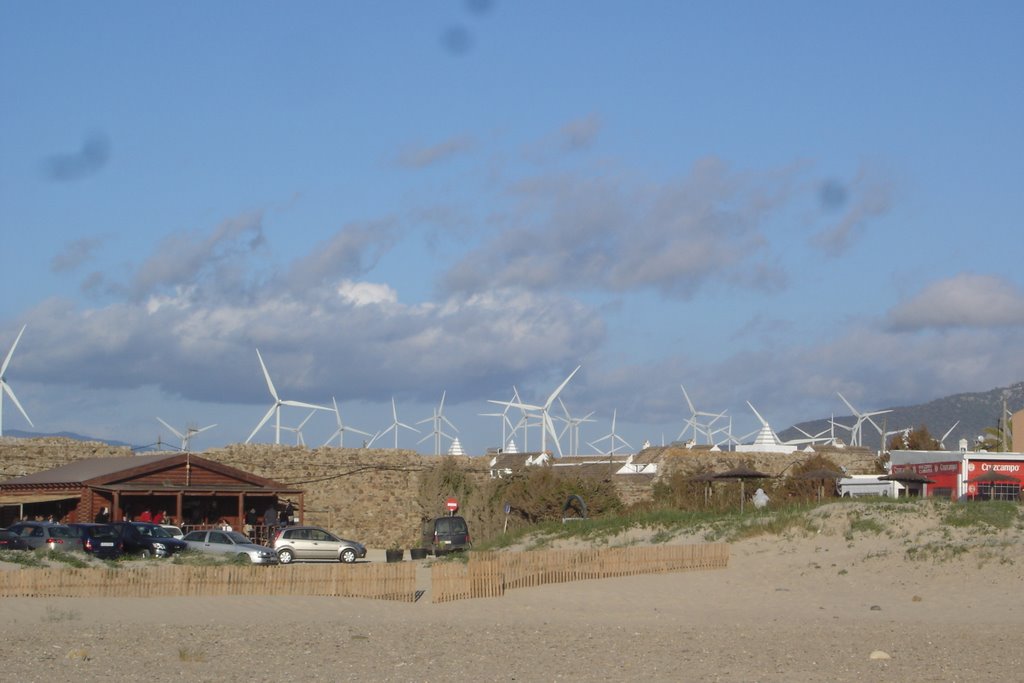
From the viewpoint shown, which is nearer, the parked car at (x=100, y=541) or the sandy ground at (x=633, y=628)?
the sandy ground at (x=633, y=628)

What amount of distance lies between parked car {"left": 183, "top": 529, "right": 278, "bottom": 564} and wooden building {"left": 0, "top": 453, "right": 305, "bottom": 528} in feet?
20.7

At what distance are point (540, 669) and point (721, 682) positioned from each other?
2.51 metres

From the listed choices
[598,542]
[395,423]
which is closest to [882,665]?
[598,542]

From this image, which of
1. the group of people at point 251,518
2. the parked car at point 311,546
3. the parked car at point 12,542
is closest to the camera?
the parked car at point 12,542

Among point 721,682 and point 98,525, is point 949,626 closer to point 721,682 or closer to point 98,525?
point 721,682

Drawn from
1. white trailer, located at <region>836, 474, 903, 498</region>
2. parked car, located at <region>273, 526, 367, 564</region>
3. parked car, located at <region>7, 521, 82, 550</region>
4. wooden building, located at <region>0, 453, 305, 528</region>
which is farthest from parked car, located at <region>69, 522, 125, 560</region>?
white trailer, located at <region>836, 474, 903, 498</region>

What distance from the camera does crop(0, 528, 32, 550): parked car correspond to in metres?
32.0

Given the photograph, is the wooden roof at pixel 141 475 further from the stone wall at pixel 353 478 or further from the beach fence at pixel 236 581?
the beach fence at pixel 236 581

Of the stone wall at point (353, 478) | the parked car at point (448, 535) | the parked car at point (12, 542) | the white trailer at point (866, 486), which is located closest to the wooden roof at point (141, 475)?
the stone wall at point (353, 478)

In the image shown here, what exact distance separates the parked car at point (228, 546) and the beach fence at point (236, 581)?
24.3ft

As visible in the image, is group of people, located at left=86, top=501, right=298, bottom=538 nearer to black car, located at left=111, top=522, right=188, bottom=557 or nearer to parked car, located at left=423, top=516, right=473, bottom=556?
black car, located at left=111, top=522, right=188, bottom=557

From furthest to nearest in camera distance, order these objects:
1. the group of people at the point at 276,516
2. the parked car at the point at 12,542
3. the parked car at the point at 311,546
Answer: the group of people at the point at 276,516
the parked car at the point at 311,546
the parked car at the point at 12,542

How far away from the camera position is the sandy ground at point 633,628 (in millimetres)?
16734

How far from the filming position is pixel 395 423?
246ft
